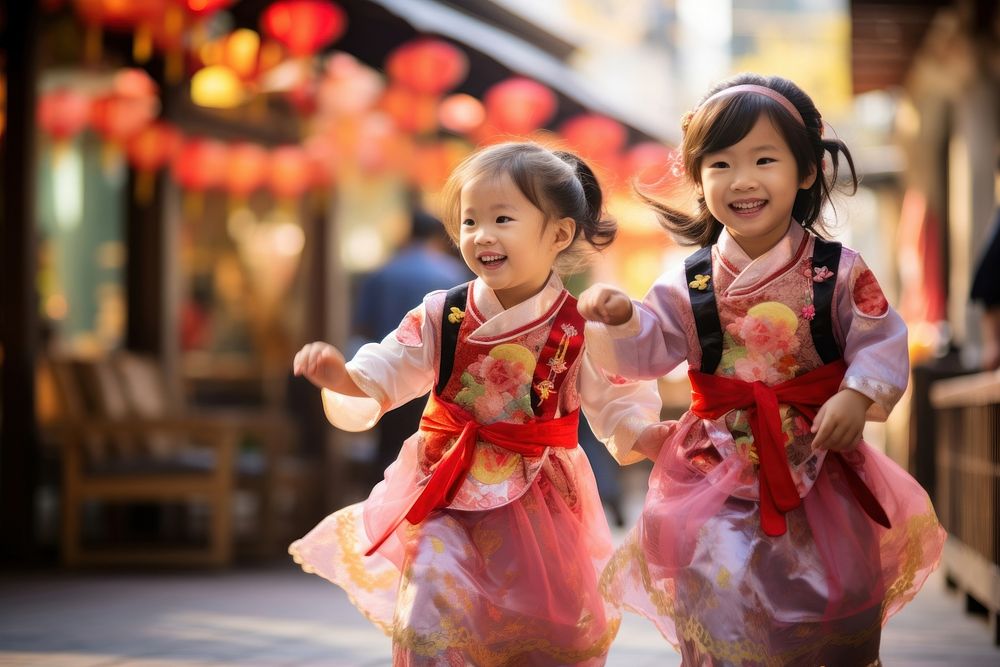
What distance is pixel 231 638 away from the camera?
5078 mm

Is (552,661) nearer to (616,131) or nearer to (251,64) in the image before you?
(251,64)

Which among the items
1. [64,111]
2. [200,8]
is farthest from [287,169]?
[200,8]

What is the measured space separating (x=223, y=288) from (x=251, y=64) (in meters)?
7.55

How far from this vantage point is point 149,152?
8.71 metres

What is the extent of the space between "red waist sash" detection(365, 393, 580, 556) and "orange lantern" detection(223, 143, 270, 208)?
7930mm

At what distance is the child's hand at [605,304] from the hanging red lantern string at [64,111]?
312 inches

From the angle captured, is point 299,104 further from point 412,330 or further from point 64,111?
point 412,330

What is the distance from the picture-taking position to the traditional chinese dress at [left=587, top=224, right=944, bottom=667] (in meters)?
2.88

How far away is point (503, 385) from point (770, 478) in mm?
702

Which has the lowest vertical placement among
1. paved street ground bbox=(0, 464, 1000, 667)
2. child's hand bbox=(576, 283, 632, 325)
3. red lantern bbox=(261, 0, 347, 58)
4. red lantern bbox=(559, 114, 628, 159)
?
paved street ground bbox=(0, 464, 1000, 667)

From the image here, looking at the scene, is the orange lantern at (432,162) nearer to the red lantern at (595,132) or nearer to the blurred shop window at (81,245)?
the red lantern at (595,132)

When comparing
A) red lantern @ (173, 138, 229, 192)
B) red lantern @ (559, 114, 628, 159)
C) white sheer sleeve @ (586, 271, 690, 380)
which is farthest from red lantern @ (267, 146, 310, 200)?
white sheer sleeve @ (586, 271, 690, 380)

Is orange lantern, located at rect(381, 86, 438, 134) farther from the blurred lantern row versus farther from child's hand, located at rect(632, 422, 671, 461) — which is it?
child's hand, located at rect(632, 422, 671, 461)

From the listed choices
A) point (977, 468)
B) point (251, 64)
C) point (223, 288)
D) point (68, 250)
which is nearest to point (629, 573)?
point (977, 468)
